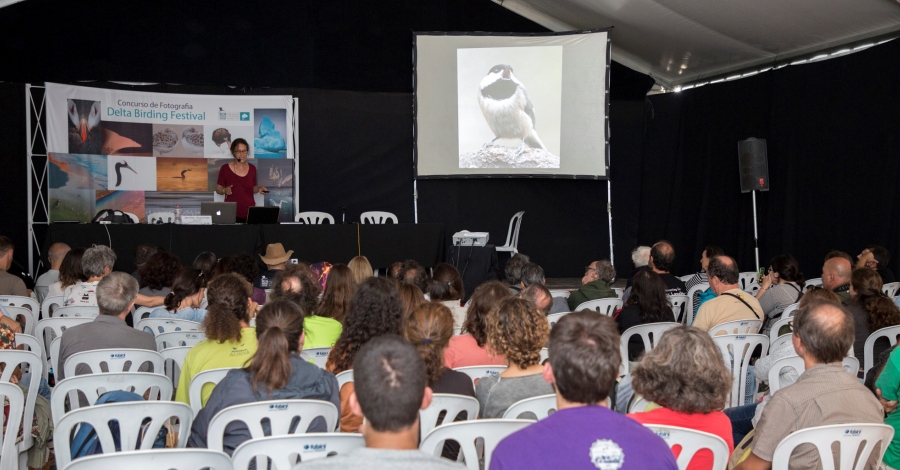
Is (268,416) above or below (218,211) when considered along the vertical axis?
below

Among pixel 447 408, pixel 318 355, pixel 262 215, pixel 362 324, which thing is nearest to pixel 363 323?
pixel 362 324

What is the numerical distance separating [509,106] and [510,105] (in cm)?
2

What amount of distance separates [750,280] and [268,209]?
4852 millimetres

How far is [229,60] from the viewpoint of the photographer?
982 centimetres

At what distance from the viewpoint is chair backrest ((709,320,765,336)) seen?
3.84 m

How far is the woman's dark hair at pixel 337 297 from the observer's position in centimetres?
388

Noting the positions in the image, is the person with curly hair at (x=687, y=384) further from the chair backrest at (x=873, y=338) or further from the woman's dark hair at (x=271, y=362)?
the chair backrest at (x=873, y=338)

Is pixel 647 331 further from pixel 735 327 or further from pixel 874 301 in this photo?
pixel 874 301

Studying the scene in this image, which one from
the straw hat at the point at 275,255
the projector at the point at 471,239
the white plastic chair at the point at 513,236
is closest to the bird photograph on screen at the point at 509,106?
the white plastic chair at the point at 513,236

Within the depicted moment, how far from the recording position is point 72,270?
4.71m

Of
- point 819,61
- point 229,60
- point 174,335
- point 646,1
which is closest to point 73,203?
point 229,60

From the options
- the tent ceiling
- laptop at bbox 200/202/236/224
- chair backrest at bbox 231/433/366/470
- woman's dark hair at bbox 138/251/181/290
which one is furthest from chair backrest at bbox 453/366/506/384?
the tent ceiling

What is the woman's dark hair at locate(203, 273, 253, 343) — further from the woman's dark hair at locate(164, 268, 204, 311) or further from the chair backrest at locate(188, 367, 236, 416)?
the woman's dark hair at locate(164, 268, 204, 311)

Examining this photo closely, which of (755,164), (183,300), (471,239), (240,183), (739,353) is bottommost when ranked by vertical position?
(739,353)
